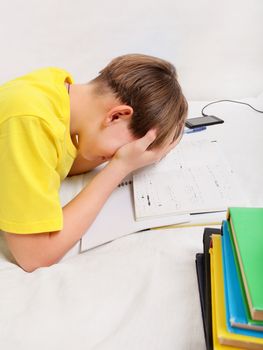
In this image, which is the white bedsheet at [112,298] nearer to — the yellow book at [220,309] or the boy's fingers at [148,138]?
the yellow book at [220,309]

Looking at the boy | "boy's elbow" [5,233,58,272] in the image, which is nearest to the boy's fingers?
the boy

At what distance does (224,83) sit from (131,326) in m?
1.09

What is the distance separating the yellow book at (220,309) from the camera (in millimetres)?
309

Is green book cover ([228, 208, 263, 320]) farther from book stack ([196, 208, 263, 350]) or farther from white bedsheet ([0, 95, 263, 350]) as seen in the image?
white bedsheet ([0, 95, 263, 350])

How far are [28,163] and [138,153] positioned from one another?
226mm

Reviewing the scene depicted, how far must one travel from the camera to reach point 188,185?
670 millimetres

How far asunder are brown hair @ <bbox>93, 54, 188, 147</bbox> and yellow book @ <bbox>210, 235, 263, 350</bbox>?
30 cm

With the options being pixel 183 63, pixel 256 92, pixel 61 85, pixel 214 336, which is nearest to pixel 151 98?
pixel 61 85

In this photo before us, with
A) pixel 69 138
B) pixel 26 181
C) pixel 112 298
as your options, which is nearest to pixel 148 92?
pixel 69 138

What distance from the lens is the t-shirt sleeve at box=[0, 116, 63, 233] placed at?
53cm

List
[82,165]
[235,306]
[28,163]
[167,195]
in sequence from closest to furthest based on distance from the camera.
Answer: [235,306], [28,163], [167,195], [82,165]

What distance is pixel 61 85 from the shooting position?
703 millimetres

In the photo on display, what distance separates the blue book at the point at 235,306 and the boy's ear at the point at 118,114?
359mm

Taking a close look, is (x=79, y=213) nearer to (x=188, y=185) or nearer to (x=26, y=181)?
(x=26, y=181)
